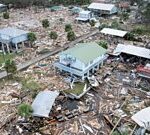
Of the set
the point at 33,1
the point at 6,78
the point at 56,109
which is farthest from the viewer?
the point at 33,1

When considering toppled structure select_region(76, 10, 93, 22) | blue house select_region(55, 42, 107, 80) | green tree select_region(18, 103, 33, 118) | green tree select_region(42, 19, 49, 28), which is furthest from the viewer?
toppled structure select_region(76, 10, 93, 22)

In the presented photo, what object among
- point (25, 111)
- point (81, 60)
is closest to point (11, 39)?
point (81, 60)

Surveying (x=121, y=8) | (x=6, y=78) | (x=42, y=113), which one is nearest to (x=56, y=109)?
(x=42, y=113)

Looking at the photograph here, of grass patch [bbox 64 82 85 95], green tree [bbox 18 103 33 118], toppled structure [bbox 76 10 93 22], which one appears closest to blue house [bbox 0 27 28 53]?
grass patch [bbox 64 82 85 95]

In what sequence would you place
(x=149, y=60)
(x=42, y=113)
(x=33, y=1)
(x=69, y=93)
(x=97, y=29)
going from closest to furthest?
(x=42, y=113)
(x=69, y=93)
(x=149, y=60)
(x=97, y=29)
(x=33, y=1)

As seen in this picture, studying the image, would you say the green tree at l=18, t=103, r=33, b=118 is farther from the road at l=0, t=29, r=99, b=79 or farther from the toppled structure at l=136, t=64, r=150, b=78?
the toppled structure at l=136, t=64, r=150, b=78

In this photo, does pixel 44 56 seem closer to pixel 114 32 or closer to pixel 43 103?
pixel 114 32

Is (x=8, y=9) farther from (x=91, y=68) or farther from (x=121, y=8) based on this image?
(x=91, y=68)
